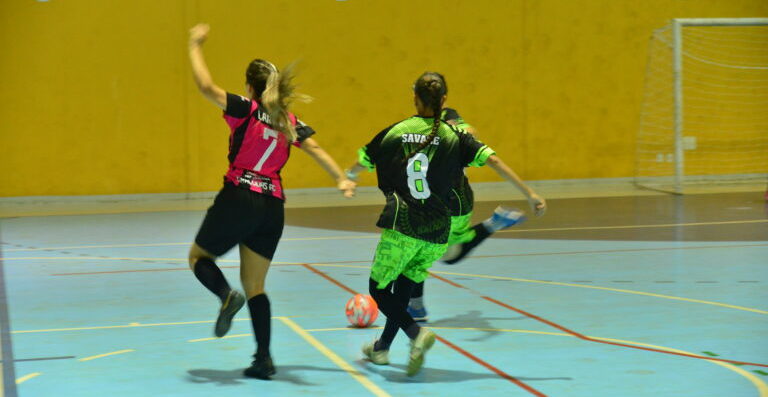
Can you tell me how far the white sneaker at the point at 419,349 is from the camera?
482cm

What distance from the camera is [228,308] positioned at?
15.7ft

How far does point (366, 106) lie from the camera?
650 inches

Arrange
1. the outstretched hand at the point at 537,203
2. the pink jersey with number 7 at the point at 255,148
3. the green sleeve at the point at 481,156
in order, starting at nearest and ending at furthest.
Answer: the pink jersey with number 7 at the point at 255,148
the green sleeve at the point at 481,156
the outstretched hand at the point at 537,203

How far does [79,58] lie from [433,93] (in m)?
11.3

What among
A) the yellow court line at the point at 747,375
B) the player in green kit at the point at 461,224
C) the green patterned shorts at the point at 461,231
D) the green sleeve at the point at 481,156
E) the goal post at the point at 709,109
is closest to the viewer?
the yellow court line at the point at 747,375

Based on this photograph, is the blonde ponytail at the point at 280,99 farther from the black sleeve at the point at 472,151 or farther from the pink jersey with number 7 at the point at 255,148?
the black sleeve at the point at 472,151

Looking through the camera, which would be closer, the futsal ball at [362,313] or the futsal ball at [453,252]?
the futsal ball at [362,313]

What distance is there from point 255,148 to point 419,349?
4.25ft

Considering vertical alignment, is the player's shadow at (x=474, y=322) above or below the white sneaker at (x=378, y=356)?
below

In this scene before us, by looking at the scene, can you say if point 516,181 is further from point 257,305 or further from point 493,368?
point 257,305

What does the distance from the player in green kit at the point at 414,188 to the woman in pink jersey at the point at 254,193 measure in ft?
0.94

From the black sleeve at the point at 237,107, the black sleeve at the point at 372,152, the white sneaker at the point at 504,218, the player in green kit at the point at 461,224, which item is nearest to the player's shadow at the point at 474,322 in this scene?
the player in green kit at the point at 461,224

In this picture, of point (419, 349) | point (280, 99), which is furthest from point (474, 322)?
point (280, 99)

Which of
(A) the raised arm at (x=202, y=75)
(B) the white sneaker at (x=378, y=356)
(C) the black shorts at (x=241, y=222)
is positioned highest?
(A) the raised arm at (x=202, y=75)
